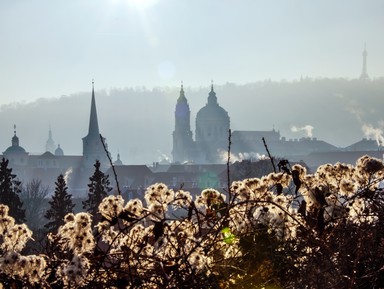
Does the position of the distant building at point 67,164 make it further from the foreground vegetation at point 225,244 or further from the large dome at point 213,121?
the foreground vegetation at point 225,244

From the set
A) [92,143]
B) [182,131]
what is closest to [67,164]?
[92,143]

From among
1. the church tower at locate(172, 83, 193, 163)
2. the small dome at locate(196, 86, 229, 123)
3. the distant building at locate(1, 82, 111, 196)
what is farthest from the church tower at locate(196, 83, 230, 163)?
the distant building at locate(1, 82, 111, 196)

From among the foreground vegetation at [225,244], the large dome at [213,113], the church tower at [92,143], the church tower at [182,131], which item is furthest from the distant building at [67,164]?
the foreground vegetation at [225,244]

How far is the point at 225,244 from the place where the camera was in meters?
2.73

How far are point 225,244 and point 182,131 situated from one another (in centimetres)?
16707

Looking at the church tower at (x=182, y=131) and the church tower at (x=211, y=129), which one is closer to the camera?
the church tower at (x=211, y=129)

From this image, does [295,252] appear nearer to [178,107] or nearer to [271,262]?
[271,262]

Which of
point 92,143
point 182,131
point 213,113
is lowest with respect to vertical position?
point 92,143

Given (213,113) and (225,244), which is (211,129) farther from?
(225,244)

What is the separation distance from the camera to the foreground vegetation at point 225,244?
7.39ft

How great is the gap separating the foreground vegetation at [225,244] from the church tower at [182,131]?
16455 cm

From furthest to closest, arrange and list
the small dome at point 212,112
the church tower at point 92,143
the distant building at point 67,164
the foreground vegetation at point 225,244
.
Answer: the small dome at point 212,112, the distant building at point 67,164, the church tower at point 92,143, the foreground vegetation at point 225,244

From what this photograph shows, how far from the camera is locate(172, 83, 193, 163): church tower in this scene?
169m

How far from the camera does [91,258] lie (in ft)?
7.66
